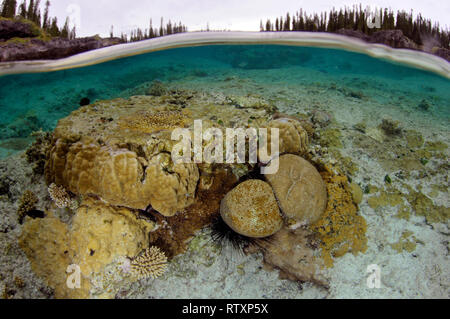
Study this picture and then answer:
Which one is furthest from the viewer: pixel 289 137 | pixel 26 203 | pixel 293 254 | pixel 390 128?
pixel 390 128

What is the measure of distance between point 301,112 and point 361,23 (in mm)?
6035

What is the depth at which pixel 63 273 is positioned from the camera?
14.1 ft

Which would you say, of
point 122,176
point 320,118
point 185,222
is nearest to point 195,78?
point 320,118

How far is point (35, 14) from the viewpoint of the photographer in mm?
8352

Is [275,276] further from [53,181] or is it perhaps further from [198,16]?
[198,16]

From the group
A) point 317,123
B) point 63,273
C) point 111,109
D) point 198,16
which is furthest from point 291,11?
point 63,273

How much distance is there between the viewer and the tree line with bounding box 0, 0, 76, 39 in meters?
8.12

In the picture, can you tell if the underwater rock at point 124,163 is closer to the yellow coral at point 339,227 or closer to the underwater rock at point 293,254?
the underwater rock at point 293,254

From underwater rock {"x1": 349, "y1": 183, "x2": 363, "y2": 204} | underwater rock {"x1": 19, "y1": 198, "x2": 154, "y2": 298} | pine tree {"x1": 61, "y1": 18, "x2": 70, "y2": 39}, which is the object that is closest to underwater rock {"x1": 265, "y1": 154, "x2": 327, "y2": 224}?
underwater rock {"x1": 349, "y1": 183, "x2": 363, "y2": 204}

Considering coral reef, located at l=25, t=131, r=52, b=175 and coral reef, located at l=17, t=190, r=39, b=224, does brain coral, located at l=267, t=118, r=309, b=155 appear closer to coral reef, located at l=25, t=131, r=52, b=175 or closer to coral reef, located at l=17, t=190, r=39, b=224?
coral reef, located at l=17, t=190, r=39, b=224

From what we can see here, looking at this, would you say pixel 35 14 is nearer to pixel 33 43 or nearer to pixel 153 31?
pixel 33 43

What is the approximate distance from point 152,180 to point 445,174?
7981 mm

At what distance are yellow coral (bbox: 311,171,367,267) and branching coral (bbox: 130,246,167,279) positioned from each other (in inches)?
132

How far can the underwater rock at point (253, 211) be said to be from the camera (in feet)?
13.2
